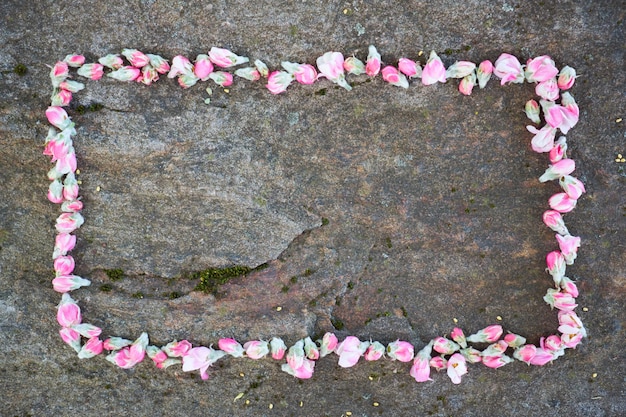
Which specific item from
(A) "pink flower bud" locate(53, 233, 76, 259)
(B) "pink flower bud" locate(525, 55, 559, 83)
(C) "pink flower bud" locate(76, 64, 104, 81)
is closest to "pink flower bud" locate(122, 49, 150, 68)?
(C) "pink flower bud" locate(76, 64, 104, 81)

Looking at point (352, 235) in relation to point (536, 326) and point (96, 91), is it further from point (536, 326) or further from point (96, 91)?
point (96, 91)

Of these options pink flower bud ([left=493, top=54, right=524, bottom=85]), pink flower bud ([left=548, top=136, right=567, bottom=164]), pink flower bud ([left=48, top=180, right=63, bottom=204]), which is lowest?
pink flower bud ([left=48, top=180, right=63, bottom=204])

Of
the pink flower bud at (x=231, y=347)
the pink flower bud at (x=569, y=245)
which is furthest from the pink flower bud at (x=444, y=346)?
the pink flower bud at (x=231, y=347)

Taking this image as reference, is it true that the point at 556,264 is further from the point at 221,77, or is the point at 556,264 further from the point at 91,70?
the point at 91,70

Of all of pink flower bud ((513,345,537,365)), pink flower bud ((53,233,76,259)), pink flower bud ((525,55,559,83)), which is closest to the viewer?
pink flower bud ((525,55,559,83))

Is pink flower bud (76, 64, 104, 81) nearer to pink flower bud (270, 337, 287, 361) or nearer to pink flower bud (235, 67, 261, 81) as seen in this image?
pink flower bud (235, 67, 261, 81)

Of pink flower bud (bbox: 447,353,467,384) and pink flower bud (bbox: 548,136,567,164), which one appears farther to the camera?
pink flower bud (bbox: 447,353,467,384)
